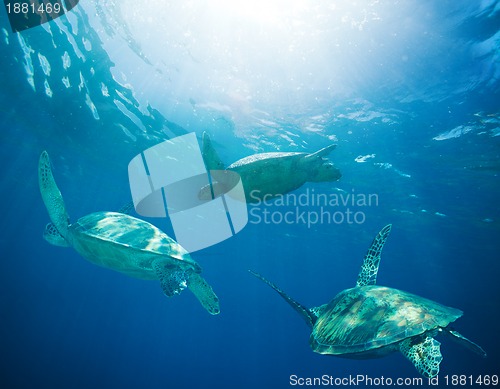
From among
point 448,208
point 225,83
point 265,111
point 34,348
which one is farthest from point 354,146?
point 34,348

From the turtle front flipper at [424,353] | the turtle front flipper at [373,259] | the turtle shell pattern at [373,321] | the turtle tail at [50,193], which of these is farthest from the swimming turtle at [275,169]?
the turtle tail at [50,193]

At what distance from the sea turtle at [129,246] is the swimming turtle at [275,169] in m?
1.93

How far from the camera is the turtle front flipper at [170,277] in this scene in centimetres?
494

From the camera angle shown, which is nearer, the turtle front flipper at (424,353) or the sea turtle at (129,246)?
the turtle front flipper at (424,353)

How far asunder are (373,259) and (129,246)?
5.07 meters

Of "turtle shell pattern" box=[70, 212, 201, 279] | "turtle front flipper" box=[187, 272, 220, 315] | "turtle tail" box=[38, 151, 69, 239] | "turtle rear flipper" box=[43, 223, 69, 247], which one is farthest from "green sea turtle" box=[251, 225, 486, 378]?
"turtle rear flipper" box=[43, 223, 69, 247]

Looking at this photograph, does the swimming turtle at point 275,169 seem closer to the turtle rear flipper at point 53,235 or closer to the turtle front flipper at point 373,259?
the turtle front flipper at point 373,259

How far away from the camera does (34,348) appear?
98.8ft

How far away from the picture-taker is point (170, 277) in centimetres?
528

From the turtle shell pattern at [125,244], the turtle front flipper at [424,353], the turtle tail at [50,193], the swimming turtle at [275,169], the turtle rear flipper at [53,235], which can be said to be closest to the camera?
the turtle front flipper at [424,353]

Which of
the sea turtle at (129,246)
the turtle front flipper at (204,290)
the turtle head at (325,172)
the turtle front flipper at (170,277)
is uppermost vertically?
the turtle head at (325,172)

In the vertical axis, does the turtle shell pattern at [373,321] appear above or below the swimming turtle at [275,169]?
below

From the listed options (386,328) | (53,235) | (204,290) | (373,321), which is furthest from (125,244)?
(386,328)

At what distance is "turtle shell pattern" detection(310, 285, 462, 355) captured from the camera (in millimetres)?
3193
